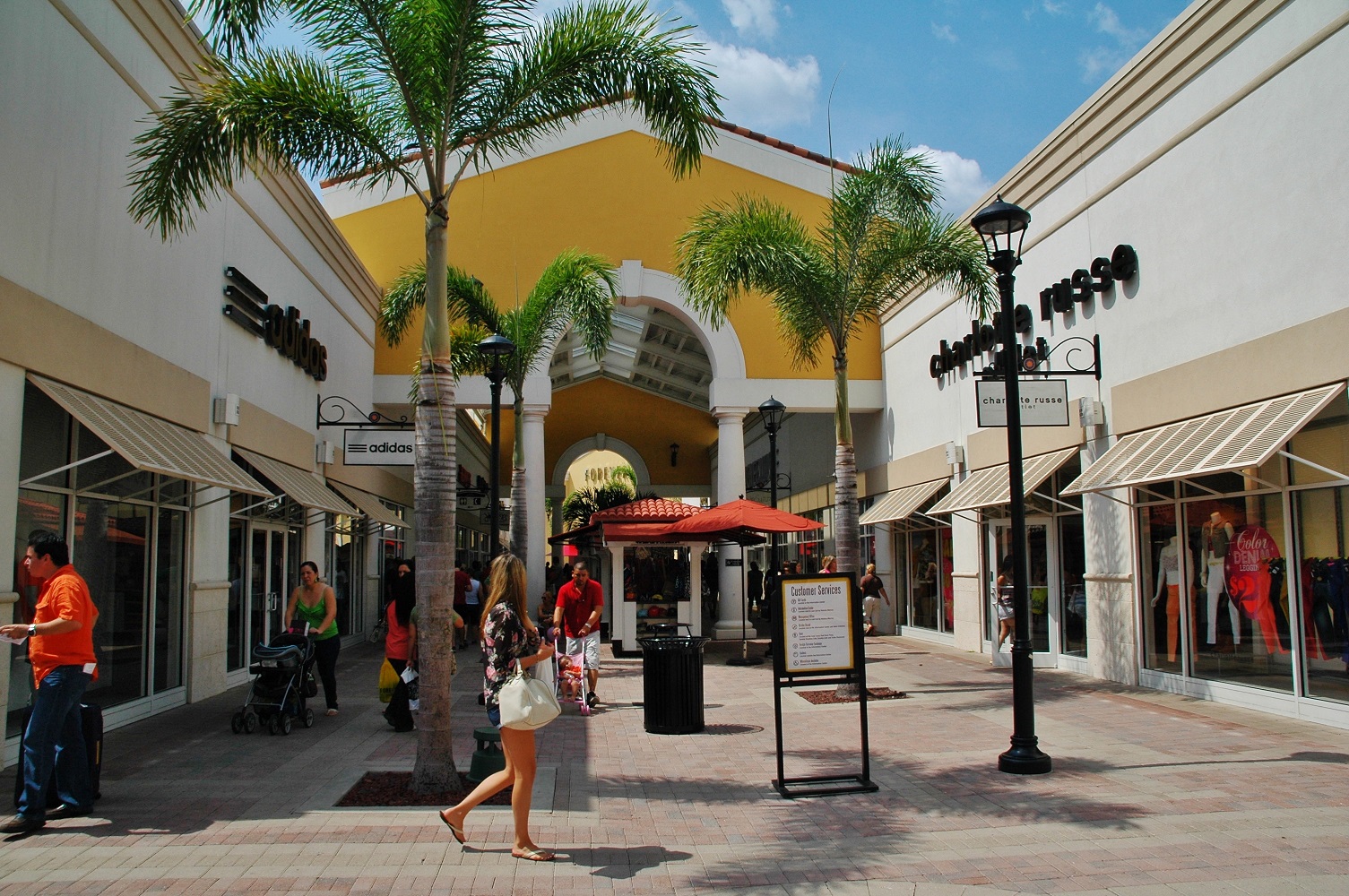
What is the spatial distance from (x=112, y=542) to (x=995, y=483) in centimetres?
1147

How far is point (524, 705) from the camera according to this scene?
18.0 ft

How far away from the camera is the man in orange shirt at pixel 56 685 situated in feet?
19.7

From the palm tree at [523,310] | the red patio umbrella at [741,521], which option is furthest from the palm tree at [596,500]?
the red patio umbrella at [741,521]

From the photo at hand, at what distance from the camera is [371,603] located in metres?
21.7

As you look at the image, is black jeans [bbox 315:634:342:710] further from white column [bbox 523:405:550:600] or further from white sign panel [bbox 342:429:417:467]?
white column [bbox 523:405:550:600]

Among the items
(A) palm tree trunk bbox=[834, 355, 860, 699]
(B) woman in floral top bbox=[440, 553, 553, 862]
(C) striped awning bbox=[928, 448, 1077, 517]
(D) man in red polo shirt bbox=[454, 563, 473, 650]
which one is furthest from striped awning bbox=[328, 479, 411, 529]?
(B) woman in floral top bbox=[440, 553, 553, 862]

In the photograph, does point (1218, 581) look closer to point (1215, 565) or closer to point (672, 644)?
point (1215, 565)

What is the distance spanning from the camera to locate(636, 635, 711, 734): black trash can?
9.79 metres

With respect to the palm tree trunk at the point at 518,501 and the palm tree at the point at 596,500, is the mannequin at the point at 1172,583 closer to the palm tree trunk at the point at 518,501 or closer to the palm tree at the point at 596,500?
the palm tree trunk at the point at 518,501

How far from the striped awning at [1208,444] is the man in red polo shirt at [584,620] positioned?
18.6ft

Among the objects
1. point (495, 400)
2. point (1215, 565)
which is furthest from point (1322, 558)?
point (495, 400)

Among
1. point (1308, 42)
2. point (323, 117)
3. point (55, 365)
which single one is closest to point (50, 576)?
point (55, 365)

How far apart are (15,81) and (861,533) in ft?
61.0

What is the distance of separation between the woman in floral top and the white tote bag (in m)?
0.09
